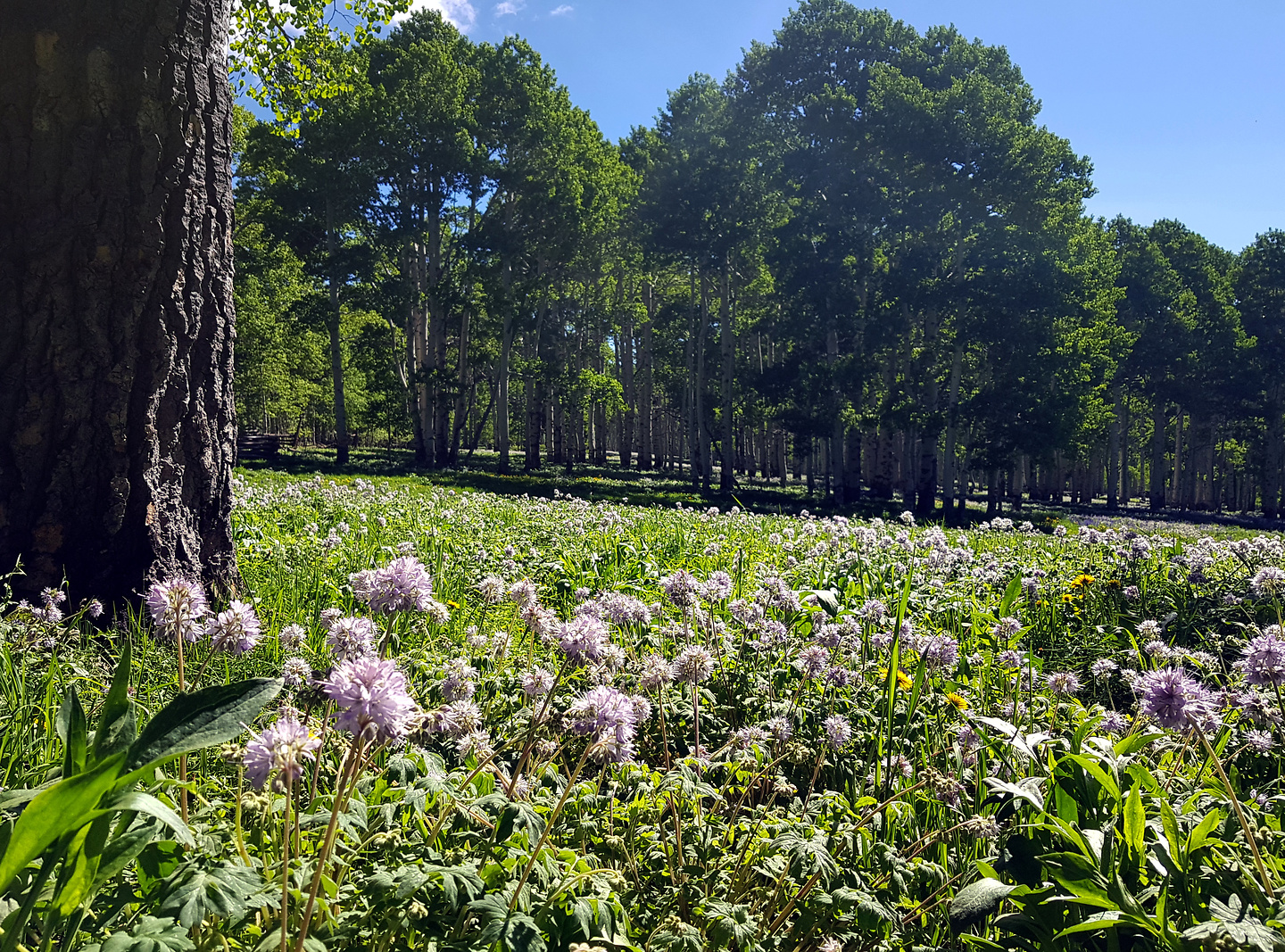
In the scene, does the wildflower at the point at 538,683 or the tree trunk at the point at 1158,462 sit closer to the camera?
the wildflower at the point at 538,683

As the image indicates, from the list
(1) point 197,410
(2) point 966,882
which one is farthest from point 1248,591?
(1) point 197,410

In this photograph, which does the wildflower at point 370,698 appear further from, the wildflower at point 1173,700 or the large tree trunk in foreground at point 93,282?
the large tree trunk in foreground at point 93,282

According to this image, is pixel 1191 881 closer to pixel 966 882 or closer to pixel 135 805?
pixel 966 882

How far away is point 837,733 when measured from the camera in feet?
9.02

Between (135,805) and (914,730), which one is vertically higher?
(135,805)

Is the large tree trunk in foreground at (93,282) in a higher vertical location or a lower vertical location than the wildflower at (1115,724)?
higher

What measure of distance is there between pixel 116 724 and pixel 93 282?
320 cm

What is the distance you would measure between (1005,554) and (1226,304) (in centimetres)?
3957

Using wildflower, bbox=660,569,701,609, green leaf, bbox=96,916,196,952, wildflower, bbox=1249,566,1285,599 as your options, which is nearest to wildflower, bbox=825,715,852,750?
wildflower, bbox=660,569,701,609

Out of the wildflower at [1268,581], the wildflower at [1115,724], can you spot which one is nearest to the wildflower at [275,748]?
the wildflower at [1115,724]

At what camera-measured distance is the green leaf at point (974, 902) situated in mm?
1654

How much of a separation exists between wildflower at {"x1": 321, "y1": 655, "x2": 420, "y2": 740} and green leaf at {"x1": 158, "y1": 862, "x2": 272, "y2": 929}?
1.12 ft

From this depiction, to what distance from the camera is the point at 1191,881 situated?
171 cm

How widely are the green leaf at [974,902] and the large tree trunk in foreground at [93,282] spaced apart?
3942mm
